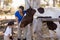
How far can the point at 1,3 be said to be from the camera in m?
10.4

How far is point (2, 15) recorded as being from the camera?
1001 cm

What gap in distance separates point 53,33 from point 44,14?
1.62 ft

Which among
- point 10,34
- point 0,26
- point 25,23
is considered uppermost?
point 25,23

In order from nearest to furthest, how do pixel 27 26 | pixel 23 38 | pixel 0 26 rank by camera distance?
pixel 27 26, pixel 23 38, pixel 0 26

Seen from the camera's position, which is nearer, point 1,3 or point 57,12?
point 57,12

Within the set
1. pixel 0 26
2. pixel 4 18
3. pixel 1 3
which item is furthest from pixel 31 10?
pixel 1 3

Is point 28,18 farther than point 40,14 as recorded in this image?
No

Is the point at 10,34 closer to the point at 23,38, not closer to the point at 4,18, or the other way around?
the point at 23,38

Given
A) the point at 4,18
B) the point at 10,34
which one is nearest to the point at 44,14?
the point at 10,34

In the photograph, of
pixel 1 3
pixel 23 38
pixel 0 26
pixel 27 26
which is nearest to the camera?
pixel 27 26

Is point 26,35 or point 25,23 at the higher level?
point 25,23

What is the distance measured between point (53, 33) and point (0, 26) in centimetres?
437

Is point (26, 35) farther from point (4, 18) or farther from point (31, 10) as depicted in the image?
point (4, 18)

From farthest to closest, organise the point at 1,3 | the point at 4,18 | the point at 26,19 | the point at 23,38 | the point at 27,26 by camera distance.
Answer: the point at 1,3, the point at 4,18, the point at 23,38, the point at 27,26, the point at 26,19
